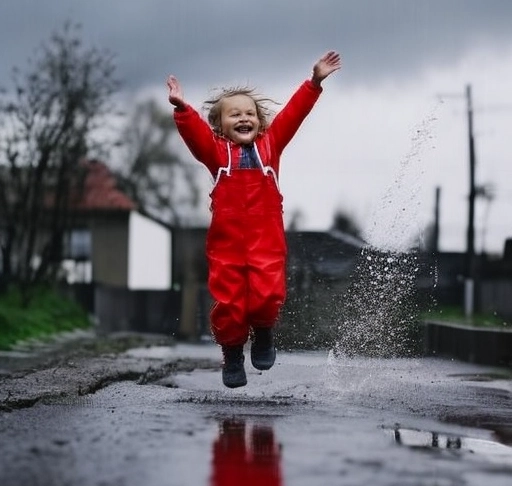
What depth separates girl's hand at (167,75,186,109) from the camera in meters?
6.43

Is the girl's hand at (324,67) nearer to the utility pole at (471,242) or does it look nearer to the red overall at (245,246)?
the red overall at (245,246)

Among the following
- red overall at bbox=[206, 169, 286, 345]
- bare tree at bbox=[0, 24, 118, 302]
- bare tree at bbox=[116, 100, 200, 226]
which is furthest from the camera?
bare tree at bbox=[116, 100, 200, 226]

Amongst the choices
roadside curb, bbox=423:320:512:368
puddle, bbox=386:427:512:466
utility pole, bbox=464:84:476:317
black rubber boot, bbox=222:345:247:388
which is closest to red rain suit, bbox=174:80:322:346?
black rubber boot, bbox=222:345:247:388

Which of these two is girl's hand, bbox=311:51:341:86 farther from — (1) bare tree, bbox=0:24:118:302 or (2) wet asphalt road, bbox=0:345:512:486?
(1) bare tree, bbox=0:24:118:302

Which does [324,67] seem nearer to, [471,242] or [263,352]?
[263,352]

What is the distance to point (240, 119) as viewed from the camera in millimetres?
6535

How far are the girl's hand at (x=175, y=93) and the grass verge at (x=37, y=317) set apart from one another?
767 centimetres

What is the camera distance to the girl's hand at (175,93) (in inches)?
253

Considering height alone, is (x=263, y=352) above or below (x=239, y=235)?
below

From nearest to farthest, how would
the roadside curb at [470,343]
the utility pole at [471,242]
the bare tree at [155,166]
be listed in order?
the roadside curb at [470,343] < the utility pole at [471,242] < the bare tree at [155,166]

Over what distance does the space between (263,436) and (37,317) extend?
1884 centimetres

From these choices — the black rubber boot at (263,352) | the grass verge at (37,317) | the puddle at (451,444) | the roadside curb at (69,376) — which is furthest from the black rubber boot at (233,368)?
the grass verge at (37,317)

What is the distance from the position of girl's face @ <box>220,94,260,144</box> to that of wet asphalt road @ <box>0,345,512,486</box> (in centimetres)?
144

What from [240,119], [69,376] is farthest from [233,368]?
[69,376]
